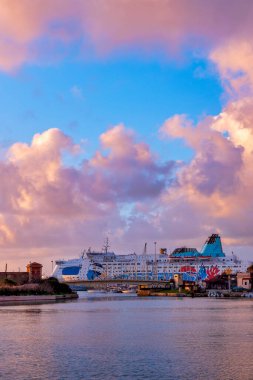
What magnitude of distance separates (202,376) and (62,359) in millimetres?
11229

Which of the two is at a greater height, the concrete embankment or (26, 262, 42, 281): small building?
(26, 262, 42, 281): small building

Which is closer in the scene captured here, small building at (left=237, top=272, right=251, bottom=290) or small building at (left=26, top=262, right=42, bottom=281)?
small building at (left=26, top=262, right=42, bottom=281)

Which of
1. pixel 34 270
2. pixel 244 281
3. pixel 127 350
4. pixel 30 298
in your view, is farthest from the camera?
pixel 244 281

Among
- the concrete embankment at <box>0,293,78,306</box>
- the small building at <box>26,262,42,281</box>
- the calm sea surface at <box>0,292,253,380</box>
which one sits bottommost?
the concrete embankment at <box>0,293,78,306</box>

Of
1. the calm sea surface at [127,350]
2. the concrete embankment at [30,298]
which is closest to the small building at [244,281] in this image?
the concrete embankment at [30,298]

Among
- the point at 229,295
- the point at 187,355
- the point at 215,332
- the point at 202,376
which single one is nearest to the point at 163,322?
the point at 215,332

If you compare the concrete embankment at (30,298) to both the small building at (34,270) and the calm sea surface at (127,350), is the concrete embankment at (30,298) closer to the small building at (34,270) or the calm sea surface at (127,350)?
the small building at (34,270)

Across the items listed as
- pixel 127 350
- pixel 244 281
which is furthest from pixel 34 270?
pixel 127 350

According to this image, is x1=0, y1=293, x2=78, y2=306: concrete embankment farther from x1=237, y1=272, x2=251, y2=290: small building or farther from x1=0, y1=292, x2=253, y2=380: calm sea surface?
x1=0, y1=292, x2=253, y2=380: calm sea surface

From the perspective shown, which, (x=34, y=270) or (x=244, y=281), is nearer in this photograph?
A: (x=34, y=270)

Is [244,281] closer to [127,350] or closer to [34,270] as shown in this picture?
[34,270]

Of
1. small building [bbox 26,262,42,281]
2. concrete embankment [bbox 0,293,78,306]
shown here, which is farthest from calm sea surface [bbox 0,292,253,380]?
small building [bbox 26,262,42,281]

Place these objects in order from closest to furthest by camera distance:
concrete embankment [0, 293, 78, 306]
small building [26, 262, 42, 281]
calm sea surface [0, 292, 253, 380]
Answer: calm sea surface [0, 292, 253, 380], concrete embankment [0, 293, 78, 306], small building [26, 262, 42, 281]

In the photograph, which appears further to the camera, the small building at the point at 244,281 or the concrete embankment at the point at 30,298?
the small building at the point at 244,281
